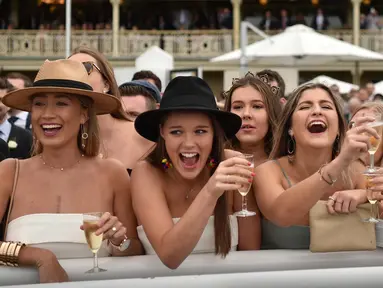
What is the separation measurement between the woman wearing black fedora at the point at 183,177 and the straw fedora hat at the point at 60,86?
258 mm

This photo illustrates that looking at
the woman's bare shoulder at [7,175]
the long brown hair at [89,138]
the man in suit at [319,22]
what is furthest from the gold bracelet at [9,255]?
the man in suit at [319,22]

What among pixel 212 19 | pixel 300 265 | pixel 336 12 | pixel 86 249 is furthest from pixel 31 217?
pixel 336 12

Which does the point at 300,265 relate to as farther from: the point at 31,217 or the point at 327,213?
the point at 31,217

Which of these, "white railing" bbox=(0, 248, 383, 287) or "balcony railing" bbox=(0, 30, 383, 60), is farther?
"balcony railing" bbox=(0, 30, 383, 60)

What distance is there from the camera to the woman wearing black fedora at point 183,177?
7.75 ft

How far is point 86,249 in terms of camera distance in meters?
2.64

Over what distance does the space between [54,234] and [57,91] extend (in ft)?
2.00

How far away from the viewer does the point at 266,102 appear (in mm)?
3508

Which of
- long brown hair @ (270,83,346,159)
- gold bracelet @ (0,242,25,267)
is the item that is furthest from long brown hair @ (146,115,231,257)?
gold bracelet @ (0,242,25,267)

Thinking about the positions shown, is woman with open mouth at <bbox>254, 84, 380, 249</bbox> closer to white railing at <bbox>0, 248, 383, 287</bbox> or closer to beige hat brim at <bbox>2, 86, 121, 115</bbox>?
white railing at <bbox>0, 248, 383, 287</bbox>

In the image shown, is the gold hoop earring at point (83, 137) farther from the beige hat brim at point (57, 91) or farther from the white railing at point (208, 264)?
the white railing at point (208, 264)

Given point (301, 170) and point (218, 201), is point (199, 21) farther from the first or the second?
point (218, 201)

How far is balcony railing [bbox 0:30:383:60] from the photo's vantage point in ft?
76.2

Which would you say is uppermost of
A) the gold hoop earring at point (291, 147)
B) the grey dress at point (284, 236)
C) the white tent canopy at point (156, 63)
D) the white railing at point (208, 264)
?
the white tent canopy at point (156, 63)
